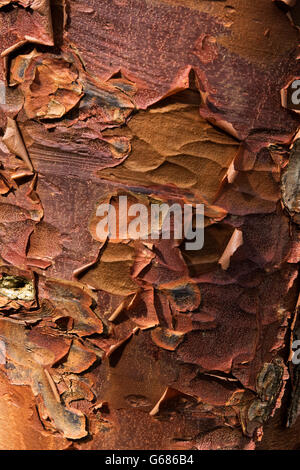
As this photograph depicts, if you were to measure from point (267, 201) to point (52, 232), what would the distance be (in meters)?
0.31

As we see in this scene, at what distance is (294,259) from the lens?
2.27ft

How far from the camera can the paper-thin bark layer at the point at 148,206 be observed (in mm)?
606

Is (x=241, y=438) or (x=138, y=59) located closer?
(x=138, y=59)

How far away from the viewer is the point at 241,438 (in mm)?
757

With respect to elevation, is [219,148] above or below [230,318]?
above

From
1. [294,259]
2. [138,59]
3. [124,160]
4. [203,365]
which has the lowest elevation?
[203,365]

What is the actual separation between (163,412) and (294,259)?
313 millimetres

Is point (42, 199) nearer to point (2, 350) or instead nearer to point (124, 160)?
point (124, 160)

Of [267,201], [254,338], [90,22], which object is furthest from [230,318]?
[90,22]

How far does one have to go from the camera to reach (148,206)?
646 millimetres

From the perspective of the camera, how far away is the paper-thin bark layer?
0.61m

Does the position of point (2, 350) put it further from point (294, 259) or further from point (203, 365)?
point (294, 259)

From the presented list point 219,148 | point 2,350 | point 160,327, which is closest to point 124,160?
point 219,148

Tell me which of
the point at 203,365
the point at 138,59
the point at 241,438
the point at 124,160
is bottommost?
the point at 241,438
